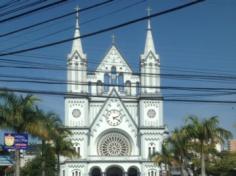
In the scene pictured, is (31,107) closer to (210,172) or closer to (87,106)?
(210,172)

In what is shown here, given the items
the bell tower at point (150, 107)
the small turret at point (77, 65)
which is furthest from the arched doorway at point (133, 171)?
the small turret at point (77, 65)

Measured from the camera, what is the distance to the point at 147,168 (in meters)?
114

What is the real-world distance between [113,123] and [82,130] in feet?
20.8

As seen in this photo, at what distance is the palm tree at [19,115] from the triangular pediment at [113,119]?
7295 centimetres

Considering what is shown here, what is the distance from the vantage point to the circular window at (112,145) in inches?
4537

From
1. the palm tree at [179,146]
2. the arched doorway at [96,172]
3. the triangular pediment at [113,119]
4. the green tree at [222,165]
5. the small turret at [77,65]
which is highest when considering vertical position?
the small turret at [77,65]

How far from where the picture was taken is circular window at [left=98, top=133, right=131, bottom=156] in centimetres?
11525

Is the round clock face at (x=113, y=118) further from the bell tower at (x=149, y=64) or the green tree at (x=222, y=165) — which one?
the green tree at (x=222, y=165)

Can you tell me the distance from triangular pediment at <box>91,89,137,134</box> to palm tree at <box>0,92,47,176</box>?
239 ft

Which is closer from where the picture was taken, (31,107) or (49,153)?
(31,107)

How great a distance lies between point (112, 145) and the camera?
115375mm

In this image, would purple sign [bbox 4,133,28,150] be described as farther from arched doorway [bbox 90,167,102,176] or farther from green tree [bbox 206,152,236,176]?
arched doorway [bbox 90,167,102,176]

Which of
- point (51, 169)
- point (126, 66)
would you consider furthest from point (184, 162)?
point (126, 66)

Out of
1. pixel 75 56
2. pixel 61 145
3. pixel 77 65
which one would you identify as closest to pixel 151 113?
pixel 77 65
